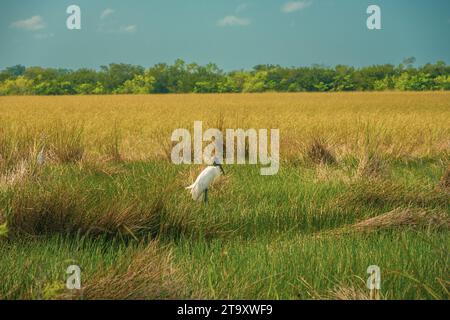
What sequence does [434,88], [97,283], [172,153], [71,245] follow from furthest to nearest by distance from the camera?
[434,88] → [172,153] → [71,245] → [97,283]

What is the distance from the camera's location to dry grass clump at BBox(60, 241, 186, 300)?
2781mm

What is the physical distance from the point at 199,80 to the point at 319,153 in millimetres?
48805

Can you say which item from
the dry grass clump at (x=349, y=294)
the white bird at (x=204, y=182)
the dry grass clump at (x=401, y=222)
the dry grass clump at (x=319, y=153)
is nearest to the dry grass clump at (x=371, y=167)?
the dry grass clump at (x=319, y=153)

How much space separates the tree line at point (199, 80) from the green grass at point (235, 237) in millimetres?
48497

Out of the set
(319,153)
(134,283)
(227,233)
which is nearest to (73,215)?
(227,233)

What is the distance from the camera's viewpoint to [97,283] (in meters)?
2.83

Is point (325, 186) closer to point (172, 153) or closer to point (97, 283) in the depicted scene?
point (172, 153)

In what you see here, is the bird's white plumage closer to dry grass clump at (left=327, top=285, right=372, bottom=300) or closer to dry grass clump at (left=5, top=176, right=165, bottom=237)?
dry grass clump at (left=5, top=176, right=165, bottom=237)

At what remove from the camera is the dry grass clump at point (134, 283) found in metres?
2.78

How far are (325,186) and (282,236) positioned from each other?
142 cm

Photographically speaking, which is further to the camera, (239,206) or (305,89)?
(305,89)

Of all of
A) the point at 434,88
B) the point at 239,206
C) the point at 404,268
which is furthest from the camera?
the point at 434,88
